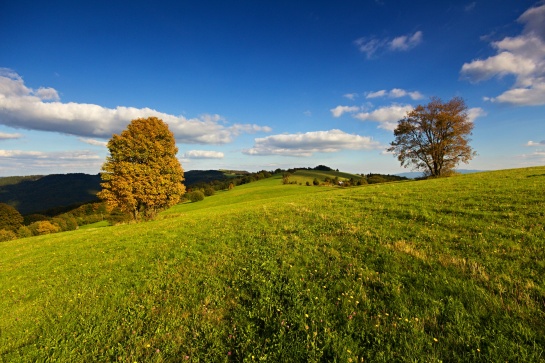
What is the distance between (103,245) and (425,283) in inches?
737

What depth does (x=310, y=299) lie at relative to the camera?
6.40m

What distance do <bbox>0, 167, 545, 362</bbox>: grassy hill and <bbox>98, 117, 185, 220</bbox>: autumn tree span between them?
20343 mm

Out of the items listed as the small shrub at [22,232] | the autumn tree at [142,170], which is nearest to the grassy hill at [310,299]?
the autumn tree at [142,170]

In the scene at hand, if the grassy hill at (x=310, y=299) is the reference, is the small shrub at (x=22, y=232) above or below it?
below

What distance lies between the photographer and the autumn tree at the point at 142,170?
30953 millimetres

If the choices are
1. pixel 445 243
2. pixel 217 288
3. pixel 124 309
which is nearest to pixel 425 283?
pixel 445 243

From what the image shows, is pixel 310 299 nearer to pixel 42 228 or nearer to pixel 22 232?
pixel 22 232

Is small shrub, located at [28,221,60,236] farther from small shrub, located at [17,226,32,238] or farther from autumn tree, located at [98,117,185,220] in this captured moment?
autumn tree, located at [98,117,185,220]

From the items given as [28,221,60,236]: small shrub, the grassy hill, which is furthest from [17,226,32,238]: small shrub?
the grassy hill

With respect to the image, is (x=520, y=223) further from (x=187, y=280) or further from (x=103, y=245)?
(x=103, y=245)

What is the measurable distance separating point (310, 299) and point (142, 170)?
1257 inches

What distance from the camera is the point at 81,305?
7.74m

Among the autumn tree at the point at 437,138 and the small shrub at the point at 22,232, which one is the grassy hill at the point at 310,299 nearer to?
the autumn tree at the point at 437,138

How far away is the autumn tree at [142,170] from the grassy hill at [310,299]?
66.7ft
